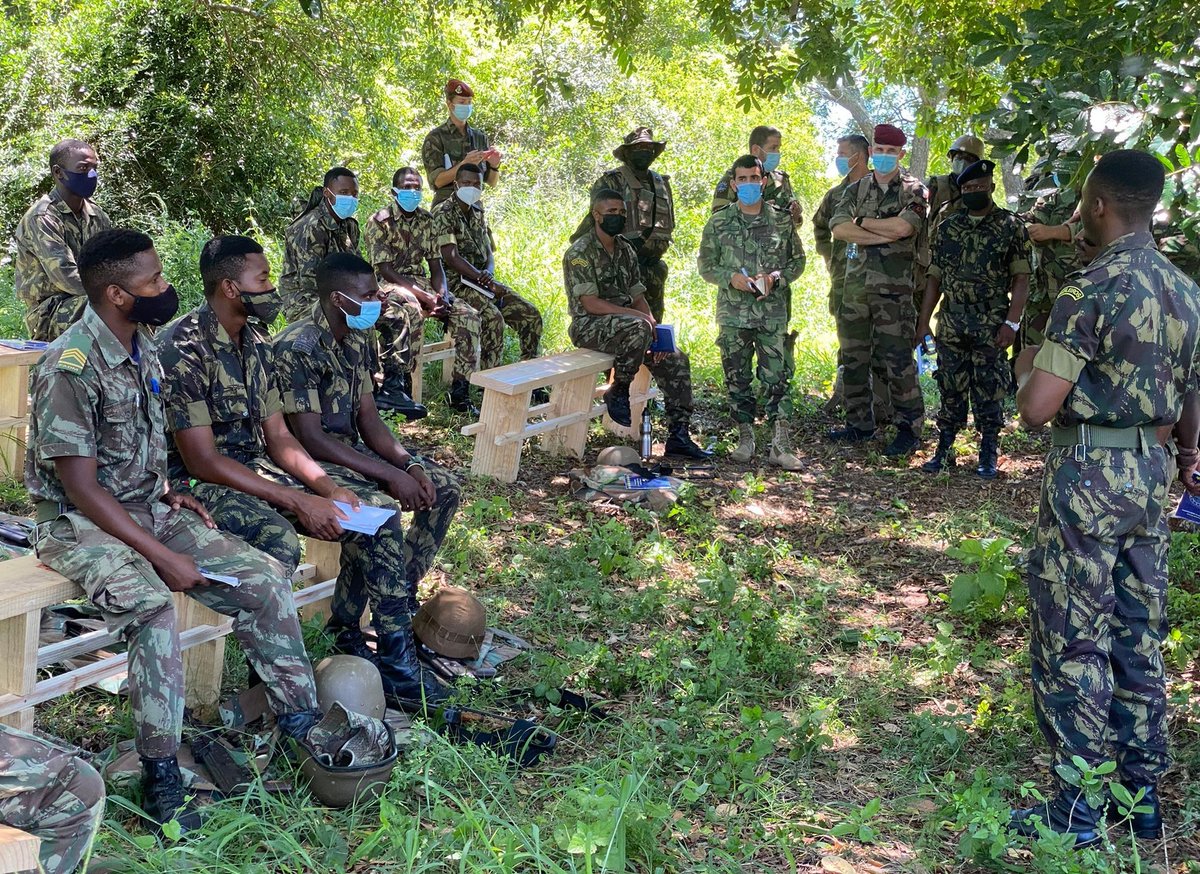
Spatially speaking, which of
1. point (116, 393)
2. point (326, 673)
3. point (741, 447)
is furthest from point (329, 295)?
point (741, 447)

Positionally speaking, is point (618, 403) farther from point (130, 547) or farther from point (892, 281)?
point (130, 547)

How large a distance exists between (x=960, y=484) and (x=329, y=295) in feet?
15.5

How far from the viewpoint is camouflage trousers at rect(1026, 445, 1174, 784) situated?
3.57 metres

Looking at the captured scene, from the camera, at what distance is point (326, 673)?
416cm

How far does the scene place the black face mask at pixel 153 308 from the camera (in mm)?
3910

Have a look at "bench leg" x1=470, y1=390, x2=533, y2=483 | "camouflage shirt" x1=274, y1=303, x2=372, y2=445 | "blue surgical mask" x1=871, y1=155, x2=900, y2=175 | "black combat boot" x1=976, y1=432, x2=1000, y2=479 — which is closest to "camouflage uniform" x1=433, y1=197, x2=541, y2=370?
"bench leg" x1=470, y1=390, x2=533, y2=483

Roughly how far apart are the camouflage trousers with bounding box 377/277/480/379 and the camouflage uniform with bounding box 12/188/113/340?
205 centimetres

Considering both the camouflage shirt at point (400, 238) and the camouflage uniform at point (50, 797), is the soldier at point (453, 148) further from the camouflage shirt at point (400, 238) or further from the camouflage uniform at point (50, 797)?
the camouflage uniform at point (50, 797)

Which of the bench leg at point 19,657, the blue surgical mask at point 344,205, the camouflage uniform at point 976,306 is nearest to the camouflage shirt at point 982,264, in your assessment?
the camouflage uniform at point 976,306

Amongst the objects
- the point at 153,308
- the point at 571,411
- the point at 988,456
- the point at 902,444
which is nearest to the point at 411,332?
the point at 571,411

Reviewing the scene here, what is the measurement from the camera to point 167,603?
144 inches

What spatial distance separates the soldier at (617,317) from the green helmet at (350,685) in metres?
4.32

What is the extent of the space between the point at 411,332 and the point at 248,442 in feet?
12.2

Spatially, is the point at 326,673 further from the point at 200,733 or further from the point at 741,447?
the point at 741,447
